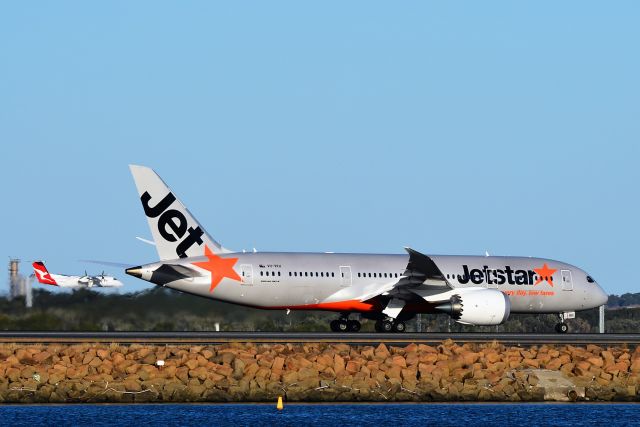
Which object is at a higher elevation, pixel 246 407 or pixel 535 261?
pixel 535 261

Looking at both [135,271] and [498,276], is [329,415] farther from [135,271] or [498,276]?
[498,276]

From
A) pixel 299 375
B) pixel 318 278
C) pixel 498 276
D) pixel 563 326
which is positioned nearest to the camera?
pixel 299 375

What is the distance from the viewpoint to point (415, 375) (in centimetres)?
3334

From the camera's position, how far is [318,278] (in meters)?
49.5

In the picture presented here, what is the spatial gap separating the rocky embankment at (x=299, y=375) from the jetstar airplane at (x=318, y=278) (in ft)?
41.6

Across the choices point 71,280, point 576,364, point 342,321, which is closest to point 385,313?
point 342,321

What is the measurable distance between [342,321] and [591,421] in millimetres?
23099

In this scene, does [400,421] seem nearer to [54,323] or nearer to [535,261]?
[54,323]

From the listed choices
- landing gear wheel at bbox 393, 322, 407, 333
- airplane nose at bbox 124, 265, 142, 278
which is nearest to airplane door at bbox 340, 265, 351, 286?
landing gear wheel at bbox 393, 322, 407, 333

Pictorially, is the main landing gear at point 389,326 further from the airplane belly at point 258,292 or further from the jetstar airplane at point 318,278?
the airplane belly at point 258,292

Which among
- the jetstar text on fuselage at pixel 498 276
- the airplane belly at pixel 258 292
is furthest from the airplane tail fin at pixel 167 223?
the jetstar text on fuselage at pixel 498 276

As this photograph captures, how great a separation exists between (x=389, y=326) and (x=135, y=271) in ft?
31.2

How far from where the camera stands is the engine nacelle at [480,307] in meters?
48.6

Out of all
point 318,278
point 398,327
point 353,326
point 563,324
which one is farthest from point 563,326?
point 318,278
